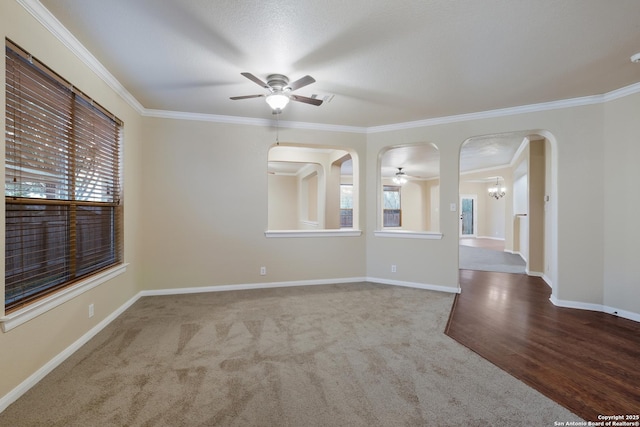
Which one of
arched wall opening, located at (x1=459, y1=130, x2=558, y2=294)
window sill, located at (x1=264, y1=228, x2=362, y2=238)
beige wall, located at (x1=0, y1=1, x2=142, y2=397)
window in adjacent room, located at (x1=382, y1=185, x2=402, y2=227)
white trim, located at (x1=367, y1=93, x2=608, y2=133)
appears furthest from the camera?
window in adjacent room, located at (x1=382, y1=185, x2=402, y2=227)

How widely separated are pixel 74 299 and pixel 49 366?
0.51 metres

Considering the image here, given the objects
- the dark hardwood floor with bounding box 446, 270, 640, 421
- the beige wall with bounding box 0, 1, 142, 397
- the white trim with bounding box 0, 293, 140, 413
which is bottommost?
the dark hardwood floor with bounding box 446, 270, 640, 421

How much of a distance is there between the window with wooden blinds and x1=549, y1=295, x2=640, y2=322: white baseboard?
522 centimetres

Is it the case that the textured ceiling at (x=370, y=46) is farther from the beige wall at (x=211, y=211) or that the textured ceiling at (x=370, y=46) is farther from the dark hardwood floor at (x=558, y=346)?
the dark hardwood floor at (x=558, y=346)

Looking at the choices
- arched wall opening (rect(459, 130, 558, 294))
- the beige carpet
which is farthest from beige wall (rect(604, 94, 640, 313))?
the beige carpet

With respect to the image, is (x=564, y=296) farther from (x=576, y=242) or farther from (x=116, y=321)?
(x=116, y=321)

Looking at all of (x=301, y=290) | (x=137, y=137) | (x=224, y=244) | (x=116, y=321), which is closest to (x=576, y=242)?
(x=301, y=290)

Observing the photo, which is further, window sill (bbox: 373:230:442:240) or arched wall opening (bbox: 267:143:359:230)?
arched wall opening (bbox: 267:143:359:230)

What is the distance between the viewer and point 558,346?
2607 millimetres

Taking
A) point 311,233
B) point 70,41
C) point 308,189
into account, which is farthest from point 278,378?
point 308,189

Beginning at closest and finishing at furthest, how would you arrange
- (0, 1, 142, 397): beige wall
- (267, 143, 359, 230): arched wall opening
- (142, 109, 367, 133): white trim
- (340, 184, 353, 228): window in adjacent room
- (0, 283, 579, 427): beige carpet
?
(0, 283, 579, 427): beige carpet < (0, 1, 142, 397): beige wall < (142, 109, 367, 133): white trim < (267, 143, 359, 230): arched wall opening < (340, 184, 353, 228): window in adjacent room

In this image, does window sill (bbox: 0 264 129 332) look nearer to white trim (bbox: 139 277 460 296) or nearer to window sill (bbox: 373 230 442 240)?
white trim (bbox: 139 277 460 296)

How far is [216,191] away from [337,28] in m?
2.79

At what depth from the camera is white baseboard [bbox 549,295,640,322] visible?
325cm
